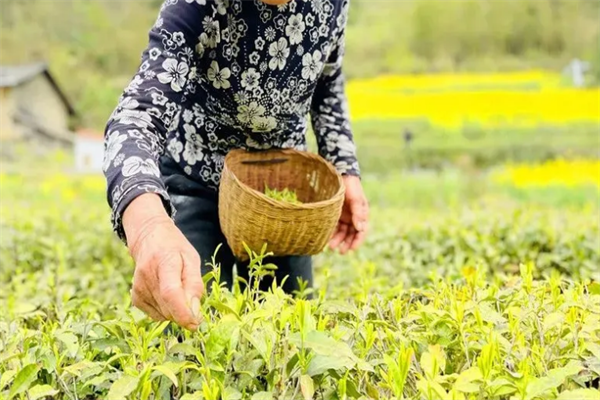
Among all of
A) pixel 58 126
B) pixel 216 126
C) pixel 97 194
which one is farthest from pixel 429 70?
pixel 216 126

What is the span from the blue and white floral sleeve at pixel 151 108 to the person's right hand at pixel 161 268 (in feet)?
0.15

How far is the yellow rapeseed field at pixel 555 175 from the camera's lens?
6.43 m

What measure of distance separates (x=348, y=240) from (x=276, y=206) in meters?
0.45

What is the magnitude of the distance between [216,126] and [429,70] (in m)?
11.0

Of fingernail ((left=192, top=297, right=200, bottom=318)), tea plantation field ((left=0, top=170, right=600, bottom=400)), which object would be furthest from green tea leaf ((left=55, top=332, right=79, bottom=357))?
fingernail ((left=192, top=297, right=200, bottom=318))

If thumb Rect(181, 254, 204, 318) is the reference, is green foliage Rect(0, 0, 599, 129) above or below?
below

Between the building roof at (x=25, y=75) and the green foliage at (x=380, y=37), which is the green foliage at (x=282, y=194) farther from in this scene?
the building roof at (x=25, y=75)

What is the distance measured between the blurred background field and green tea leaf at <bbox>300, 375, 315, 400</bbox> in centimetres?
7

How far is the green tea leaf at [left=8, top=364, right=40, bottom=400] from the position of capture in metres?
0.82

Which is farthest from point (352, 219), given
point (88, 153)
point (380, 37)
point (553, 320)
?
point (380, 37)

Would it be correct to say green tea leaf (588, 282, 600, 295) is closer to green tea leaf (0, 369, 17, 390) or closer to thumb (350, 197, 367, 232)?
thumb (350, 197, 367, 232)

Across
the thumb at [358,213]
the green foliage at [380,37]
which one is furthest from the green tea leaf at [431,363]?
the green foliage at [380,37]

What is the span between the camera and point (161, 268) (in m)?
0.82

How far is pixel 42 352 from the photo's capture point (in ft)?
3.03
